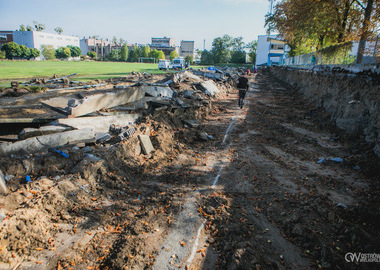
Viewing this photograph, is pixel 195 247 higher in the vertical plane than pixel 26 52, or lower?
lower

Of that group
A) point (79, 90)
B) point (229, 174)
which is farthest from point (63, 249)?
point (79, 90)

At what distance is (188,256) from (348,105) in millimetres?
9172

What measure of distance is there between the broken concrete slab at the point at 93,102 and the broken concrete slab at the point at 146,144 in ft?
6.32

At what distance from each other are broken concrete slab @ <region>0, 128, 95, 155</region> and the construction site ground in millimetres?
565

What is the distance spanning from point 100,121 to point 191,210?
167 inches

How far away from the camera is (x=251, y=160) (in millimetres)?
6488

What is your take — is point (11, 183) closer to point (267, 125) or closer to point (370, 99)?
point (267, 125)

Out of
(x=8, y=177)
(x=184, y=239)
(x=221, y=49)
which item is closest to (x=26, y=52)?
(x=221, y=49)

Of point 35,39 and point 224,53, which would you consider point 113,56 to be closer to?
point 35,39

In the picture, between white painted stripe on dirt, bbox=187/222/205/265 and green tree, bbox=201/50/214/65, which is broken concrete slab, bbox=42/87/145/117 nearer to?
white painted stripe on dirt, bbox=187/222/205/265

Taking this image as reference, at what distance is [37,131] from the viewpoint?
537 centimetres

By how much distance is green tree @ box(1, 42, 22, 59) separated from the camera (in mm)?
67312

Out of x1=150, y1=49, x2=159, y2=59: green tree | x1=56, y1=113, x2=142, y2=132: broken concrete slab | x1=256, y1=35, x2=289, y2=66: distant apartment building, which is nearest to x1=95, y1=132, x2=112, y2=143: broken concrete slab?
x1=56, y1=113, x2=142, y2=132: broken concrete slab

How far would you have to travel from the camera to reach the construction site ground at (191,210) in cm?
304
